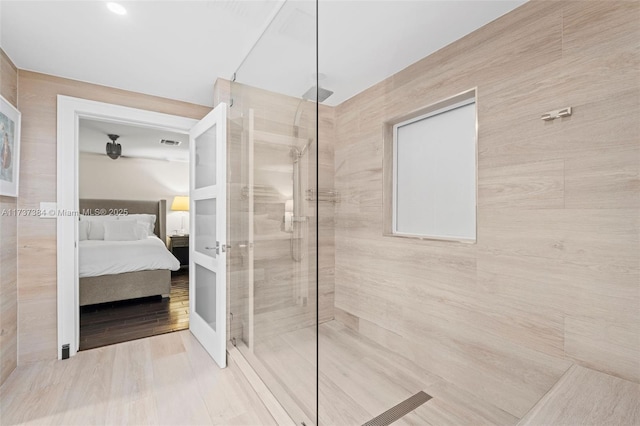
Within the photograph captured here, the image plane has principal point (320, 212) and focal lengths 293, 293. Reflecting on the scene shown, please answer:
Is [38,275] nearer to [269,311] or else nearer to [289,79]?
[269,311]

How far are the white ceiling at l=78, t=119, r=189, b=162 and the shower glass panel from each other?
8.27 ft

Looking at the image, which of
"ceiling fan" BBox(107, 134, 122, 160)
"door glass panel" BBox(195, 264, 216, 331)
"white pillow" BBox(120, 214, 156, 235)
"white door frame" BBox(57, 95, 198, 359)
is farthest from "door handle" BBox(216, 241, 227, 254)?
"white pillow" BBox(120, 214, 156, 235)

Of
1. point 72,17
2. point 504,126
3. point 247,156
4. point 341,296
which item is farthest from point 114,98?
point 504,126

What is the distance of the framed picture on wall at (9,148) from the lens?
186 cm

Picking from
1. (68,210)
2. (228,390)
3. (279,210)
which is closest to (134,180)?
(68,210)

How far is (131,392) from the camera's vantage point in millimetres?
1836

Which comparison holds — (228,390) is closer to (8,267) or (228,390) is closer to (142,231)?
(8,267)

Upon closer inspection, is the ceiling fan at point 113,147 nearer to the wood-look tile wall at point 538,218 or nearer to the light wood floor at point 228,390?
the light wood floor at point 228,390

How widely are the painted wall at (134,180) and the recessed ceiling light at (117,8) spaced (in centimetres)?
461

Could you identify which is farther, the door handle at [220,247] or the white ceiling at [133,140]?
the white ceiling at [133,140]

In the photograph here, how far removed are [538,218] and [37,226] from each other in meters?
3.36

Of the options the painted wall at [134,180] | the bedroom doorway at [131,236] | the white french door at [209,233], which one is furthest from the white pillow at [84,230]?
the white french door at [209,233]

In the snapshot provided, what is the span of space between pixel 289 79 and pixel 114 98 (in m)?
1.94

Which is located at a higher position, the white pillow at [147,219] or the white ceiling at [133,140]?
the white ceiling at [133,140]
